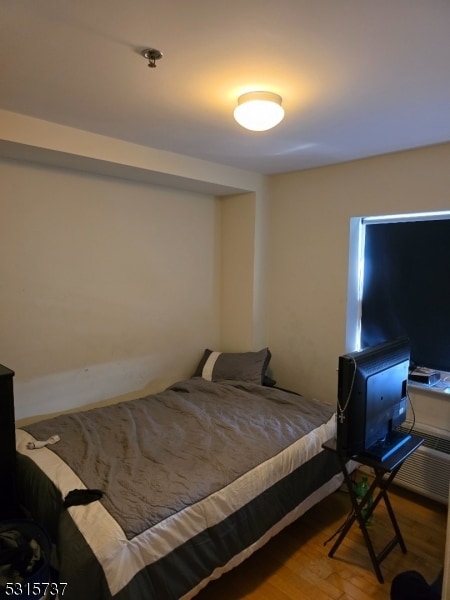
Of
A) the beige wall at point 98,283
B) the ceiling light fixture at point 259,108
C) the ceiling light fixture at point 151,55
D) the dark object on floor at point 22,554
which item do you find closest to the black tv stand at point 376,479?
the dark object on floor at point 22,554

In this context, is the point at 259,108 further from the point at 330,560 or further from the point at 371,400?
the point at 330,560

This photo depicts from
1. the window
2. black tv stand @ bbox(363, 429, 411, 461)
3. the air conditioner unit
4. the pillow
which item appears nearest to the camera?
black tv stand @ bbox(363, 429, 411, 461)

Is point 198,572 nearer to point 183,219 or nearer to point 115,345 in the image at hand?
point 115,345

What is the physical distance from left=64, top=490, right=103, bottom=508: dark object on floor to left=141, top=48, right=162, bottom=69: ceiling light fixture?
5.92ft

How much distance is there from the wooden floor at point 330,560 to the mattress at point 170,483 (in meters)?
0.20

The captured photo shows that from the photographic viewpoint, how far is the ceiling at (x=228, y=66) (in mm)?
1210

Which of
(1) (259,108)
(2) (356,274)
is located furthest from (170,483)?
(2) (356,274)

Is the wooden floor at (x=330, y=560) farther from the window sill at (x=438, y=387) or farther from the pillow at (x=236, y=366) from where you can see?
the pillow at (x=236, y=366)

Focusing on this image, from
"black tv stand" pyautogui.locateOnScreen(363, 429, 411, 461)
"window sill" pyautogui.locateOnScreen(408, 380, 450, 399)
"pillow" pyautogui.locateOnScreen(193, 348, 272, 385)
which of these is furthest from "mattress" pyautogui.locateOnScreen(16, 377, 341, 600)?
"window sill" pyautogui.locateOnScreen(408, 380, 450, 399)

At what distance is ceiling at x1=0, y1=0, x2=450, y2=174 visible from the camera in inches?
47.6

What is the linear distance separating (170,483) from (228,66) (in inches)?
72.5

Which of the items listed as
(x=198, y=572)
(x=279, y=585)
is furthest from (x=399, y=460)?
(x=198, y=572)

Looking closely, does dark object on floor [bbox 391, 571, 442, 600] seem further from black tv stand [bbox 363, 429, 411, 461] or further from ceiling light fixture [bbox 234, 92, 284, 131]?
ceiling light fixture [bbox 234, 92, 284, 131]

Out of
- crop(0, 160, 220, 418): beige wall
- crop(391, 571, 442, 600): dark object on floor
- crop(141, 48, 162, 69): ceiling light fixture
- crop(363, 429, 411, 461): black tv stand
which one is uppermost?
crop(141, 48, 162, 69): ceiling light fixture
